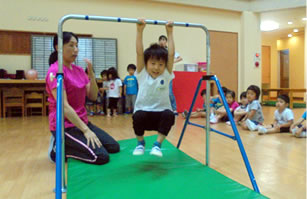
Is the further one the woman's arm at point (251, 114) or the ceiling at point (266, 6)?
the ceiling at point (266, 6)

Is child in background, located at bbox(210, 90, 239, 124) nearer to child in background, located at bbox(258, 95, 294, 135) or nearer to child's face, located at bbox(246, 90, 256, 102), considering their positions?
child's face, located at bbox(246, 90, 256, 102)

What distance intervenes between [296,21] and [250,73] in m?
3.00

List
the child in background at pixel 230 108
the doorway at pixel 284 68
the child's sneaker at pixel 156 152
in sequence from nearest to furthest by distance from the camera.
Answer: the child's sneaker at pixel 156 152
the child in background at pixel 230 108
the doorway at pixel 284 68

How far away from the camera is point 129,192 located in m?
1.33

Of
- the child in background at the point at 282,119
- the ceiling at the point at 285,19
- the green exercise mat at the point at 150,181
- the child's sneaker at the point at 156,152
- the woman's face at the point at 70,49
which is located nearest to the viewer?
the green exercise mat at the point at 150,181

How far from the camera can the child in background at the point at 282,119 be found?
313 centimetres

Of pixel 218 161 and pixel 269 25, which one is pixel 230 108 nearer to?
pixel 218 161

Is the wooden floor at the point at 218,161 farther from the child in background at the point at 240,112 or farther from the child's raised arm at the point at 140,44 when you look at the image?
the child's raised arm at the point at 140,44

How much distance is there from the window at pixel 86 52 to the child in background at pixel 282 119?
3.87 metres

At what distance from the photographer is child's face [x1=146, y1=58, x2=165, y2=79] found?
170 centimetres

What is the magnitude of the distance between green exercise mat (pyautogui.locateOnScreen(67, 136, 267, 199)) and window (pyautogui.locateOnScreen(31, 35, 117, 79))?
4114 millimetres

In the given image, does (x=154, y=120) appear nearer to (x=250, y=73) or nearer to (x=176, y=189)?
(x=176, y=189)

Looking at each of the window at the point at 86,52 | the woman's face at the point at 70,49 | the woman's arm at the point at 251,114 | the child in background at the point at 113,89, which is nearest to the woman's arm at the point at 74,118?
the woman's face at the point at 70,49

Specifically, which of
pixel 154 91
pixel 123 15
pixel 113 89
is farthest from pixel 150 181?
pixel 123 15
